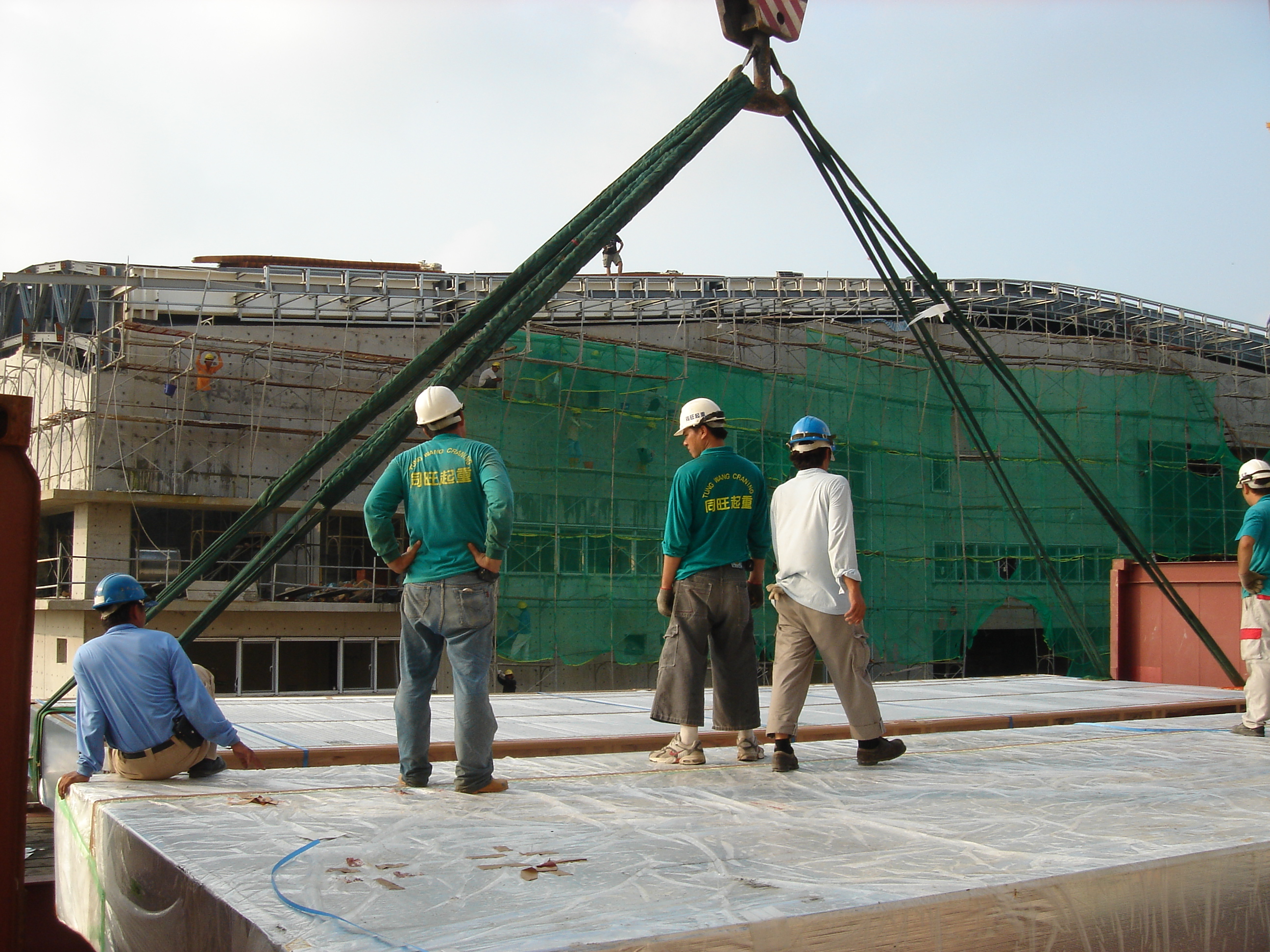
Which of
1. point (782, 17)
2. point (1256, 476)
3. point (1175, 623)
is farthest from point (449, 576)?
point (1175, 623)

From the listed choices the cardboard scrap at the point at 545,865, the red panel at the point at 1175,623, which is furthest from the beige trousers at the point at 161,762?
the red panel at the point at 1175,623

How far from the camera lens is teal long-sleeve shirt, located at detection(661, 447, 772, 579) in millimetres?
4828

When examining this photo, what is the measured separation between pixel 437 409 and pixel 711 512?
51.9 inches

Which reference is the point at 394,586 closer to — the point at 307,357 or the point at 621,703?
the point at 307,357

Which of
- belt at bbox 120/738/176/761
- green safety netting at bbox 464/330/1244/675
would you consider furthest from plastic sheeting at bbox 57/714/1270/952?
green safety netting at bbox 464/330/1244/675

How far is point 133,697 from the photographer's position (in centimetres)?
433

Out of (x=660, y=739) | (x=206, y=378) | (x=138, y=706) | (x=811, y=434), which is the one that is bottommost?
(x=660, y=739)

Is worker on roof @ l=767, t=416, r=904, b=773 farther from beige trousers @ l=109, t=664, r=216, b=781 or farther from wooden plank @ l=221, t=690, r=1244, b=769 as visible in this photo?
beige trousers @ l=109, t=664, r=216, b=781

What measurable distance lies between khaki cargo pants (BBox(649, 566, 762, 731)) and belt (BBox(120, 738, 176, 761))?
6.40 ft

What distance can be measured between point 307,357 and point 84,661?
21.3m

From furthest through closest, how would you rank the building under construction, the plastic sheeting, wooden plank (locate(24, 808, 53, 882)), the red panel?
1. the building under construction
2. the red panel
3. wooden plank (locate(24, 808, 53, 882))
4. the plastic sheeting

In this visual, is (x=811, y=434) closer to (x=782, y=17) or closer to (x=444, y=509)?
(x=444, y=509)

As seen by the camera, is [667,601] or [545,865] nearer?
[545,865]

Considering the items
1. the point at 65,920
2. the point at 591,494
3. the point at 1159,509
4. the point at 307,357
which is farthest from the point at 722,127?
the point at 1159,509
